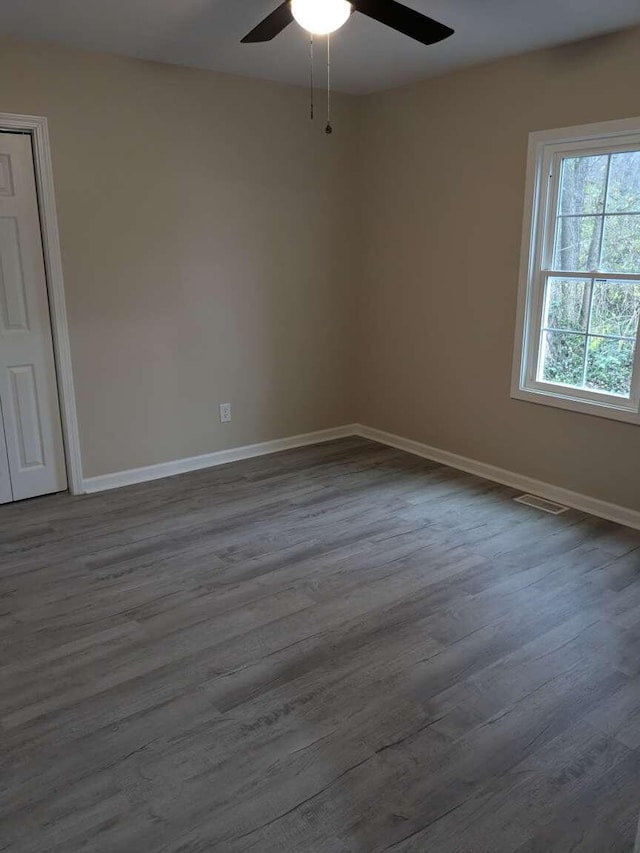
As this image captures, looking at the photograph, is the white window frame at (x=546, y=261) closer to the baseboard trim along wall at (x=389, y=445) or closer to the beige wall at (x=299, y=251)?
the beige wall at (x=299, y=251)

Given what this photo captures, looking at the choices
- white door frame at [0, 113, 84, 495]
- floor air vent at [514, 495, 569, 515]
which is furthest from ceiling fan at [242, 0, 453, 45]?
floor air vent at [514, 495, 569, 515]

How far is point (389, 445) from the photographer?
5.00 meters

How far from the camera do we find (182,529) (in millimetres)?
3533

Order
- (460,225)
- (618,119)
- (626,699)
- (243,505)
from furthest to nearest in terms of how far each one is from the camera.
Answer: (460,225)
(243,505)
(618,119)
(626,699)

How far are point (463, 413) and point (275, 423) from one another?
1.37 metres

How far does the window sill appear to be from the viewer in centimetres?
349

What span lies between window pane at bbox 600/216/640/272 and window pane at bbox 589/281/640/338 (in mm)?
89

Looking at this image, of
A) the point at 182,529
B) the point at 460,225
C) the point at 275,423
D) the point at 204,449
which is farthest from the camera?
the point at 275,423

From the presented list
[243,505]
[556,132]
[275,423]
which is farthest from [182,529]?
[556,132]

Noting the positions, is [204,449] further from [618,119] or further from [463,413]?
[618,119]

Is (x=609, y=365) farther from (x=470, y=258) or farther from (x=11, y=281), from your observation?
(x=11, y=281)

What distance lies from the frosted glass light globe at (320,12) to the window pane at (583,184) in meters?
1.73

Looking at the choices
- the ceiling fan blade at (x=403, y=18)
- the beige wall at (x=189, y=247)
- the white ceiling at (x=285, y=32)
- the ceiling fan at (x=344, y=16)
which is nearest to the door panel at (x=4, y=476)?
the beige wall at (x=189, y=247)

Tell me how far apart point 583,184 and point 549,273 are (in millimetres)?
494
